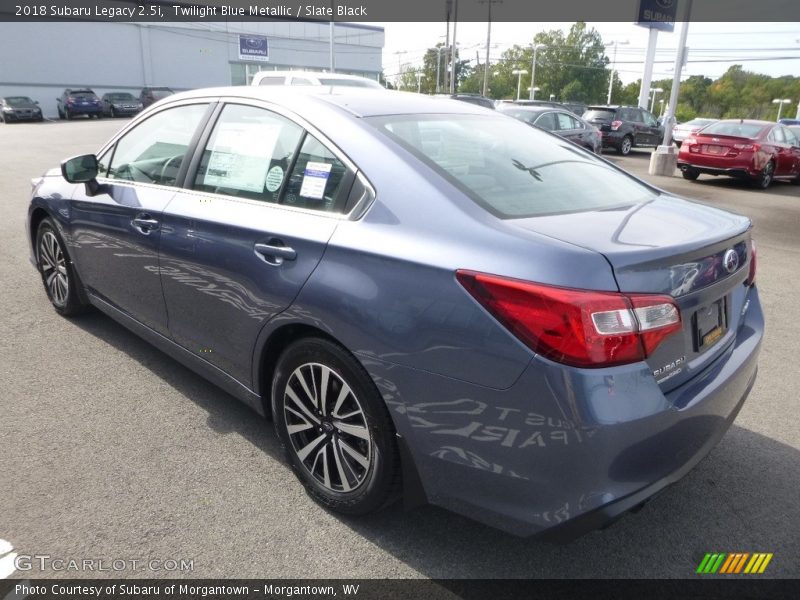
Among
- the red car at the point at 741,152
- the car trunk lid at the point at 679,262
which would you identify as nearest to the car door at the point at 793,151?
the red car at the point at 741,152

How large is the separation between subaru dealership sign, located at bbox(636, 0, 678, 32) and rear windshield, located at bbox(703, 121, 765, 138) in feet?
34.3

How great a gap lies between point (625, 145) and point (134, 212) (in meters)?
21.5

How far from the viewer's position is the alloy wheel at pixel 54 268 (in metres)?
4.54

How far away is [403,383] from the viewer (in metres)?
2.17

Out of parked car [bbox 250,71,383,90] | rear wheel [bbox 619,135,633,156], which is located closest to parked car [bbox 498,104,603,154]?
parked car [bbox 250,71,383,90]

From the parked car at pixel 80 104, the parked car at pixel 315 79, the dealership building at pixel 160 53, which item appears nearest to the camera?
the parked car at pixel 315 79

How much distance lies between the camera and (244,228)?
2.74 metres

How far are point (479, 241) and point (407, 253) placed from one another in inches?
10.2

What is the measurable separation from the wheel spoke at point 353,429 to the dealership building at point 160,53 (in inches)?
1814

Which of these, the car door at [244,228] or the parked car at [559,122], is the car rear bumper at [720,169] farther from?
the car door at [244,228]

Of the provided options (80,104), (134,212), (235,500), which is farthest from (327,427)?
(80,104)

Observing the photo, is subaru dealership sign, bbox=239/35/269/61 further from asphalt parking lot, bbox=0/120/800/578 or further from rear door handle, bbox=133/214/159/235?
rear door handle, bbox=133/214/159/235

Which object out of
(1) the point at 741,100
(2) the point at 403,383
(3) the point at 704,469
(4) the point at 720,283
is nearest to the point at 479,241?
(2) the point at 403,383

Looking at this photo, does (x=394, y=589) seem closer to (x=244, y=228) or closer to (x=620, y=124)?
(x=244, y=228)
